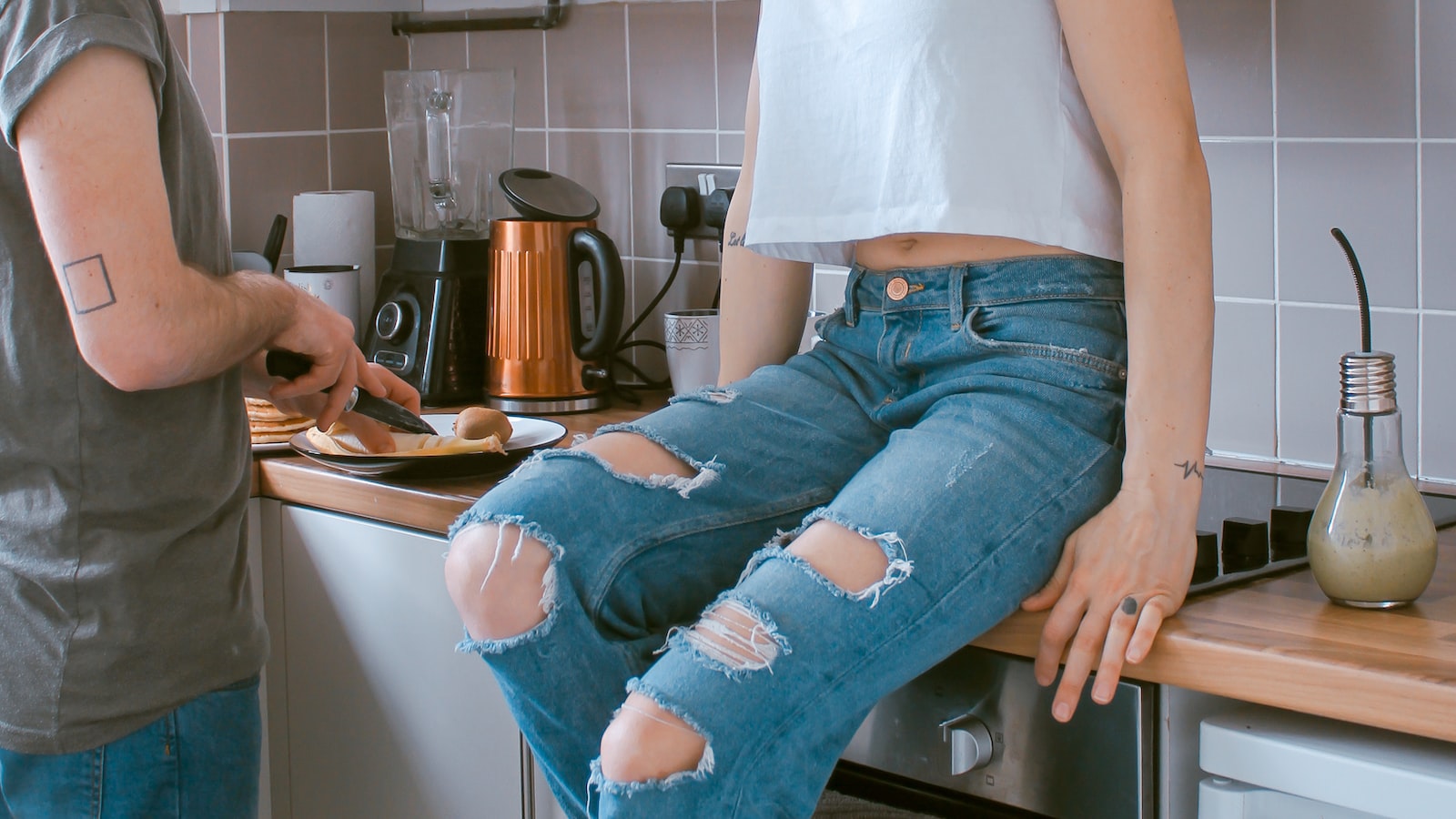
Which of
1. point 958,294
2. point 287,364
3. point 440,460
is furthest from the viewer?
point 440,460

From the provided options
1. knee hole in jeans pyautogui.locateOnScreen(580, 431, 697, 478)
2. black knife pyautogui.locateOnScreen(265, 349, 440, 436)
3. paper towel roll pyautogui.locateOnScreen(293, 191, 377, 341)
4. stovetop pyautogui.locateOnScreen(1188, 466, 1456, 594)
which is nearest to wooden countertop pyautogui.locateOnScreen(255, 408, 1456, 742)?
stovetop pyautogui.locateOnScreen(1188, 466, 1456, 594)

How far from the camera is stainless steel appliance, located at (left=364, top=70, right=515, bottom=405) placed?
6.45 feet

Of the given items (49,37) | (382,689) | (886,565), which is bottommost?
(382,689)

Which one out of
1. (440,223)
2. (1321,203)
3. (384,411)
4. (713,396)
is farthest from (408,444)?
(1321,203)

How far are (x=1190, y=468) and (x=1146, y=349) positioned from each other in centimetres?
9

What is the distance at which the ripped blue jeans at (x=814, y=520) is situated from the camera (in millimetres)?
903

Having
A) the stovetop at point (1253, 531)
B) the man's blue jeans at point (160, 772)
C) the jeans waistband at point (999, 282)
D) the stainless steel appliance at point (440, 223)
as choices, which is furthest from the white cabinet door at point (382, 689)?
the stovetop at point (1253, 531)

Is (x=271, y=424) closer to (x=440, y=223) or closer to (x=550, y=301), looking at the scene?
(x=550, y=301)

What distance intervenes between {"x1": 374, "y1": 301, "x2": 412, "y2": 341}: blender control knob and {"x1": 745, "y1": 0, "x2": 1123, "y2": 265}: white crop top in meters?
0.98

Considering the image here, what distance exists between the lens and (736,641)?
2.95 ft

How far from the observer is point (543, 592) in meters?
0.98

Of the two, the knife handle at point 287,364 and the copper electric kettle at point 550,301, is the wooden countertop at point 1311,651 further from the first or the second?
the copper electric kettle at point 550,301

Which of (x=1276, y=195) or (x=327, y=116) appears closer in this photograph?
(x=1276, y=195)

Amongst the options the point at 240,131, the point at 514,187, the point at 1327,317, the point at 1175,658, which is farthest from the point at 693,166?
the point at 1175,658
